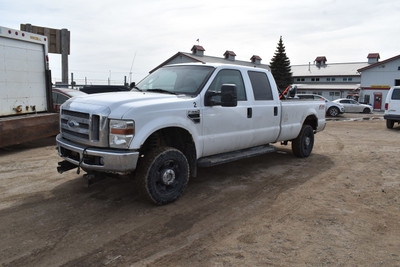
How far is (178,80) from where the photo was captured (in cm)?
525

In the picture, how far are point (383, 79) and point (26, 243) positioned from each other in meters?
45.1

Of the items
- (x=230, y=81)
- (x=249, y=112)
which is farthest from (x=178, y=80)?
(x=249, y=112)

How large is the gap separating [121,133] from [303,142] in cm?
511

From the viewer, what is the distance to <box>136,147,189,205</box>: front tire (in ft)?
13.6

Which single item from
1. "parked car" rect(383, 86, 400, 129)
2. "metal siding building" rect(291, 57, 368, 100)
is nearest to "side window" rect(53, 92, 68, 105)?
"parked car" rect(383, 86, 400, 129)

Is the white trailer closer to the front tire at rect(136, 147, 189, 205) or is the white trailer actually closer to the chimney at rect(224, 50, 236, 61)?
the front tire at rect(136, 147, 189, 205)

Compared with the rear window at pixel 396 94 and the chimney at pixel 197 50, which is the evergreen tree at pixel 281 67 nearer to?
the chimney at pixel 197 50

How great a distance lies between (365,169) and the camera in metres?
6.68

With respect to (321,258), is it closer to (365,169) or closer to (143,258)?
(143,258)

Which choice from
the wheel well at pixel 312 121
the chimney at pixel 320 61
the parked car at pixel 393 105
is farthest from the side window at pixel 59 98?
the chimney at pixel 320 61

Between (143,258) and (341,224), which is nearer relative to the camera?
(143,258)

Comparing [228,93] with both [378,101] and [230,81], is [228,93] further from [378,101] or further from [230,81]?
[378,101]

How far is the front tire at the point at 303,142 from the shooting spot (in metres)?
7.55

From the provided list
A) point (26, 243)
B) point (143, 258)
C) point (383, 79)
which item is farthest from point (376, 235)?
point (383, 79)
